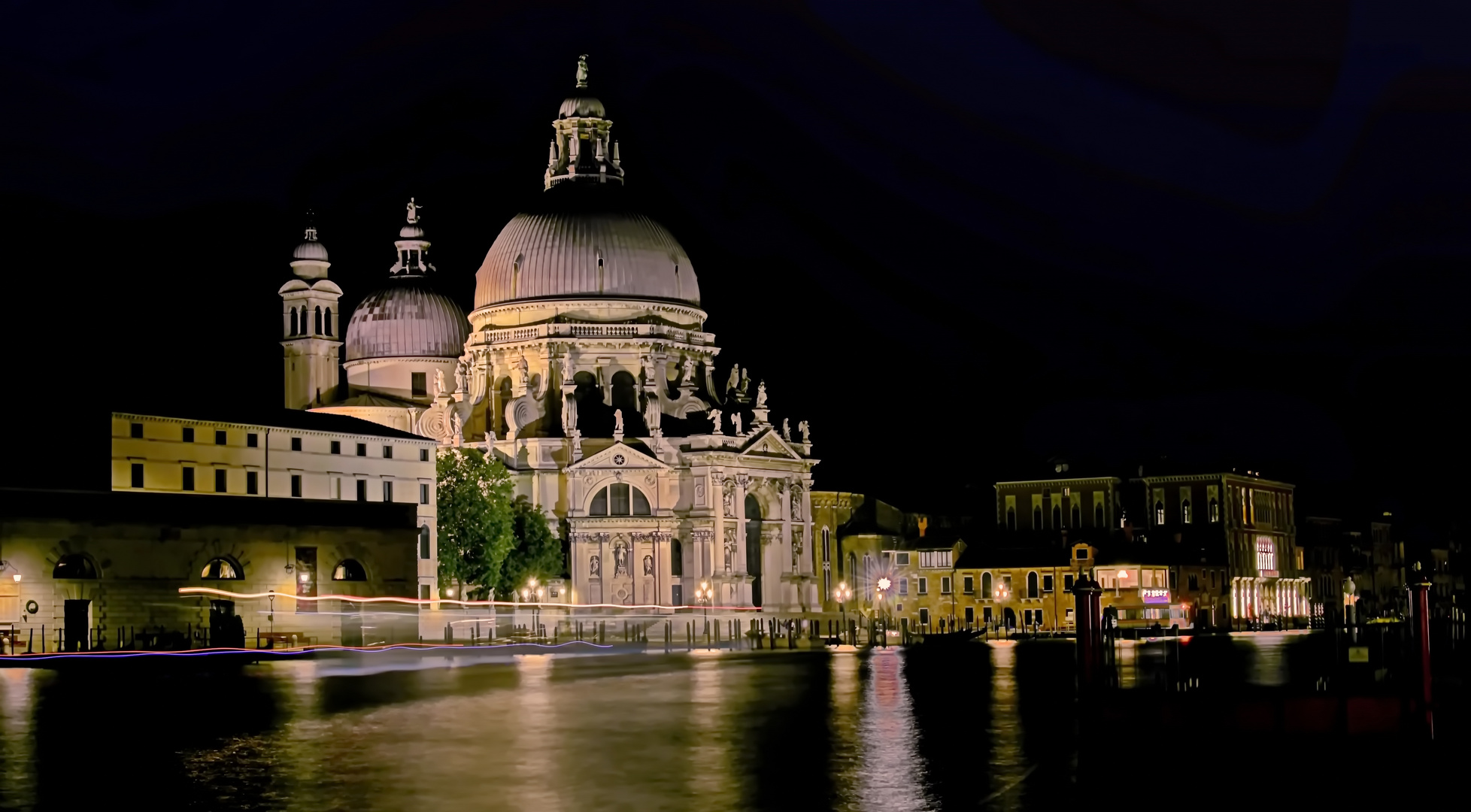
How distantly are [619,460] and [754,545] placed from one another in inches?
384

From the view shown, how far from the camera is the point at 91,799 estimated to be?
29.4 metres

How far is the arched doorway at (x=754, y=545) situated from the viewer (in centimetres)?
12056

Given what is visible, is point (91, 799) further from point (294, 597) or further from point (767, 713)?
point (294, 597)

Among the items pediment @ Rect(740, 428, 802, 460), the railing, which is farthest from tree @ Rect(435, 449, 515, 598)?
pediment @ Rect(740, 428, 802, 460)

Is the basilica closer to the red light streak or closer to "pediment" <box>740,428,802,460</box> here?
"pediment" <box>740,428,802,460</box>

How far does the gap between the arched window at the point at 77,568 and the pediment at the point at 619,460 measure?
44.6 meters

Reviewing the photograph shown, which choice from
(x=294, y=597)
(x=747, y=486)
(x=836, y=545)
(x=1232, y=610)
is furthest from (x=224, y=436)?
(x=1232, y=610)

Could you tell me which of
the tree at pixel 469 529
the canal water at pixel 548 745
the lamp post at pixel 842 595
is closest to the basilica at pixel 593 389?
the lamp post at pixel 842 595

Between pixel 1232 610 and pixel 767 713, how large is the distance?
110m

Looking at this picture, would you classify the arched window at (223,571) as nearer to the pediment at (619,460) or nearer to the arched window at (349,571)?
the arched window at (349,571)

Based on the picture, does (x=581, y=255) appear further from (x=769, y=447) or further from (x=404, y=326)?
(x=769, y=447)

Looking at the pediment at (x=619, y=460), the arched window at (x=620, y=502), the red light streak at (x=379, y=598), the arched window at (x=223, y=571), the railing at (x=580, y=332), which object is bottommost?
the red light streak at (x=379, y=598)

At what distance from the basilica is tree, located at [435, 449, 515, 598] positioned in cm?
967

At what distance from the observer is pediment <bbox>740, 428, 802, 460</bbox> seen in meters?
119
